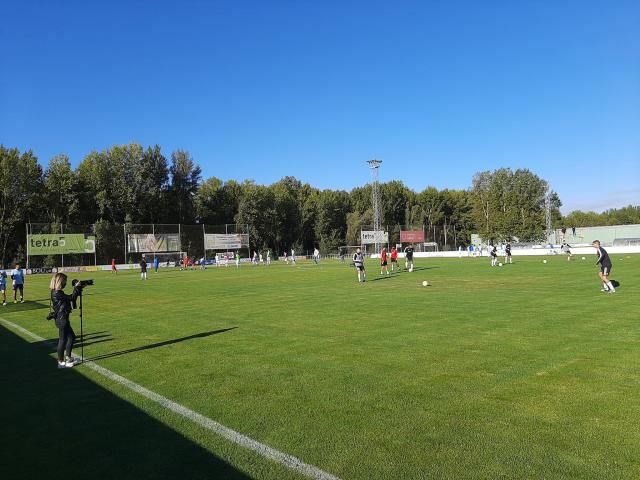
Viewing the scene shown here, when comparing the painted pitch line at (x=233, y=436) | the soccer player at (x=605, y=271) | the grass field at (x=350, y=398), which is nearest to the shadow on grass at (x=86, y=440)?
the grass field at (x=350, y=398)

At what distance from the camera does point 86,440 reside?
16.4 ft

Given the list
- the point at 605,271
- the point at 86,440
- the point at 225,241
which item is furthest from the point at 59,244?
the point at 86,440

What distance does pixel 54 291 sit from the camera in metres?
8.68

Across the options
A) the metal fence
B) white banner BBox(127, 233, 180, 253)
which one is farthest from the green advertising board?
white banner BBox(127, 233, 180, 253)

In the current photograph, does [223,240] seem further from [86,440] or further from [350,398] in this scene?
[86,440]

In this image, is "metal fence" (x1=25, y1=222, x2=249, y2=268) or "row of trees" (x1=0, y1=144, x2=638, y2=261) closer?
"metal fence" (x1=25, y1=222, x2=249, y2=268)

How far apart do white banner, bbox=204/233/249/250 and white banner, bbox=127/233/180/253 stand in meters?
4.36

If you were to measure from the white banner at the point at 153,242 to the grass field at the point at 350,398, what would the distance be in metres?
54.7

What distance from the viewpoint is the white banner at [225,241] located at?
229 feet

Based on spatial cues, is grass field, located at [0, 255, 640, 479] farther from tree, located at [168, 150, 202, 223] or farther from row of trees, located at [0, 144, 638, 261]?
tree, located at [168, 150, 202, 223]

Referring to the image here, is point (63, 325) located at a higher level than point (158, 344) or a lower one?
higher

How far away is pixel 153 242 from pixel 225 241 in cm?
1046

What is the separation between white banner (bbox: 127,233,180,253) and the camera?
64312mm

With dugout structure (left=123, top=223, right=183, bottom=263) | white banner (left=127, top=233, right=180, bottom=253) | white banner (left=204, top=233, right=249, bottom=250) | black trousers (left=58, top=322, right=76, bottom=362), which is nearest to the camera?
black trousers (left=58, top=322, right=76, bottom=362)
